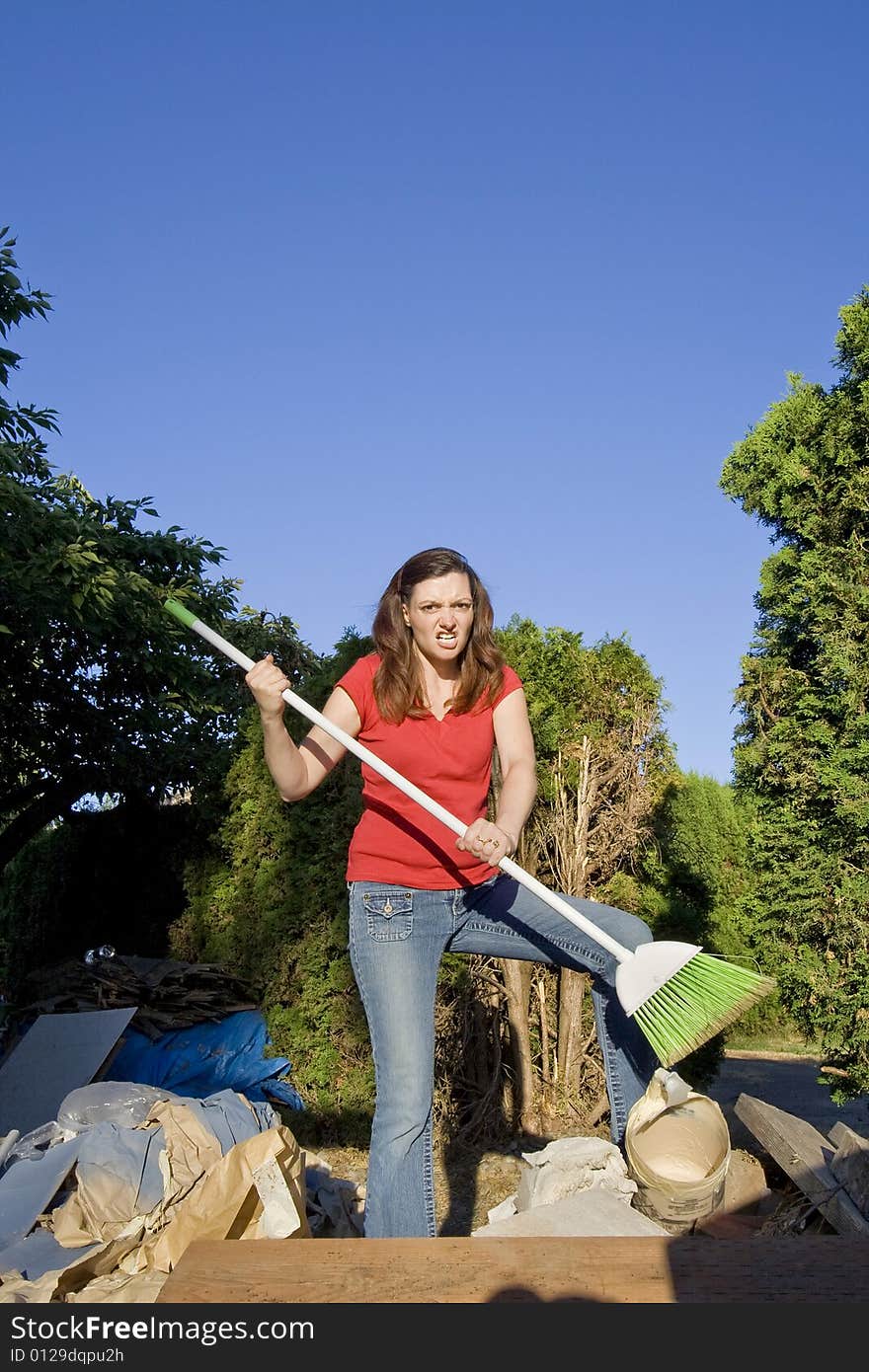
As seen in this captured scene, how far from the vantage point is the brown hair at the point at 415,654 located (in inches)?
114

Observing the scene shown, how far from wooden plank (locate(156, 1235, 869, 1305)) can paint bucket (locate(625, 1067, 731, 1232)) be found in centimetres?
78

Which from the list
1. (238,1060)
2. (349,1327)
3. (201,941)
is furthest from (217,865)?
(349,1327)

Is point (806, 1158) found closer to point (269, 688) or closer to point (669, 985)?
point (669, 985)

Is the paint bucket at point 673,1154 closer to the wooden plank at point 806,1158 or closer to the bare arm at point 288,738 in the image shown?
the wooden plank at point 806,1158

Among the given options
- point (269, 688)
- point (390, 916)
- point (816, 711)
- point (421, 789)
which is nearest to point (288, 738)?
point (269, 688)

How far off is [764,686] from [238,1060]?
3.71 meters

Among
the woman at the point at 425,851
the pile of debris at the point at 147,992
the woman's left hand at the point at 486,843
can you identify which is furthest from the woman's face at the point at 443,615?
the pile of debris at the point at 147,992

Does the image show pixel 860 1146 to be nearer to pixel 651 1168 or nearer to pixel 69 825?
pixel 651 1168

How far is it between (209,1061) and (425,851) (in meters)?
4.02

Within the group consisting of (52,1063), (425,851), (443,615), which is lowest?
(52,1063)

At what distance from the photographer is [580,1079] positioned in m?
5.33

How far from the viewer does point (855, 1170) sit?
10.0ft

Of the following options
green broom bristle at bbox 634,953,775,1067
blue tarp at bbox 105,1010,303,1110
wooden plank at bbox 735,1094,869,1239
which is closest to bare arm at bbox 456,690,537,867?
green broom bristle at bbox 634,953,775,1067

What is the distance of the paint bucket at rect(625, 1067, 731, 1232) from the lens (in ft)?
8.23
